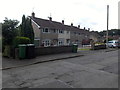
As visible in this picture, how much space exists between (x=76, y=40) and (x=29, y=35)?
21215mm

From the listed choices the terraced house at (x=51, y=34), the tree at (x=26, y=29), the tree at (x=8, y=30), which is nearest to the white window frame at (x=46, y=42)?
the terraced house at (x=51, y=34)

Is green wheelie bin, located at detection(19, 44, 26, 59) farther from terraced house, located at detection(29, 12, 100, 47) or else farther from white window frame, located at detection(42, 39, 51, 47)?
white window frame, located at detection(42, 39, 51, 47)

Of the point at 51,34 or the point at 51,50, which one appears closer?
the point at 51,50

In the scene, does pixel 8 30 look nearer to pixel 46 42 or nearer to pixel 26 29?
pixel 26 29

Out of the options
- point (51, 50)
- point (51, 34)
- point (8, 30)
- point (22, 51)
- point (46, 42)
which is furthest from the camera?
point (51, 34)

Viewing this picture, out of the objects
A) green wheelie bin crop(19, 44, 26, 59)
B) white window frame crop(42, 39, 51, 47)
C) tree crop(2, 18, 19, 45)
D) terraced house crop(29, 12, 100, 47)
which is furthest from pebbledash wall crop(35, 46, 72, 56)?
white window frame crop(42, 39, 51, 47)

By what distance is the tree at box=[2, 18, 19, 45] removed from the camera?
476 inches

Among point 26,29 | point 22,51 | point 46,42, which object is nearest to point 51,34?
point 46,42

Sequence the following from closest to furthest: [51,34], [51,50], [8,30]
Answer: [8,30] < [51,50] < [51,34]

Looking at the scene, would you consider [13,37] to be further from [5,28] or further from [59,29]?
[59,29]

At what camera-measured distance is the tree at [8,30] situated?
12.1 metres

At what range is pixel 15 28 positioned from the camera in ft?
42.1

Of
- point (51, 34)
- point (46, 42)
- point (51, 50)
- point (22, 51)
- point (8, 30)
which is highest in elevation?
point (51, 34)

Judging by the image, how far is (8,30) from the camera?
12258mm
